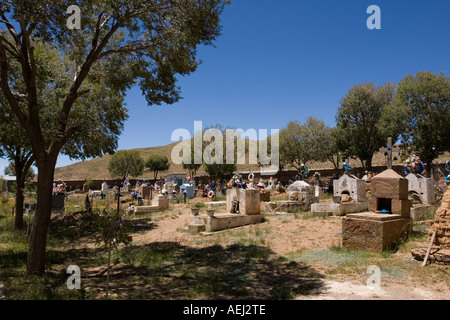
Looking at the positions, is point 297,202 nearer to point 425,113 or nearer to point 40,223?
point 40,223

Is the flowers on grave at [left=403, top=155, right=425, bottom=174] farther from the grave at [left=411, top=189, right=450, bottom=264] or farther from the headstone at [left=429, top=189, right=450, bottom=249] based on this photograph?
the headstone at [left=429, top=189, right=450, bottom=249]

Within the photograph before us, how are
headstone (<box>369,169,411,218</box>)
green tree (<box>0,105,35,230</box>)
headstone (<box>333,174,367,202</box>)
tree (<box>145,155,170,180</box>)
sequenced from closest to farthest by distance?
1. headstone (<box>369,169,411,218</box>)
2. green tree (<box>0,105,35,230</box>)
3. headstone (<box>333,174,367,202</box>)
4. tree (<box>145,155,170,180</box>)

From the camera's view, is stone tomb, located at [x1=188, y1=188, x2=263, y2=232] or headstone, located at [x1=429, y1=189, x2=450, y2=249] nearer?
headstone, located at [x1=429, y1=189, x2=450, y2=249]

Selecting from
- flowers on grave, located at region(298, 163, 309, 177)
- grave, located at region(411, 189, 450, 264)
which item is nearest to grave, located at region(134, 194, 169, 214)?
flowers on grave, located at region(298, 163, 309, 177)

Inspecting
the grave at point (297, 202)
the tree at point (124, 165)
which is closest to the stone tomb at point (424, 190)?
the grave at point (297, 202)

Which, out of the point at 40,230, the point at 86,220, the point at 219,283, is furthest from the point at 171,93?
the point at 86,220

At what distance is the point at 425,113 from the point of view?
1114 inches

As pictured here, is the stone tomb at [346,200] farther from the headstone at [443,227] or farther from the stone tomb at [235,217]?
the headstone at [443,227]

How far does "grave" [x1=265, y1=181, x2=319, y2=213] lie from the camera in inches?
677

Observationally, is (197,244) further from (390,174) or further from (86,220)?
(86,220)

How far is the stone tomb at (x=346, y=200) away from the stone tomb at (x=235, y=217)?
294 centimetres

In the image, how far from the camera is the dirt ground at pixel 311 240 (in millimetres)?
5840

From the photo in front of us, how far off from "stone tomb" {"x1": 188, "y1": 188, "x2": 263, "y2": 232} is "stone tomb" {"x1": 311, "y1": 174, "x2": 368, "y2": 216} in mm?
2944

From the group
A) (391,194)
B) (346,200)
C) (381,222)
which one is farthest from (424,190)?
(381,222)
